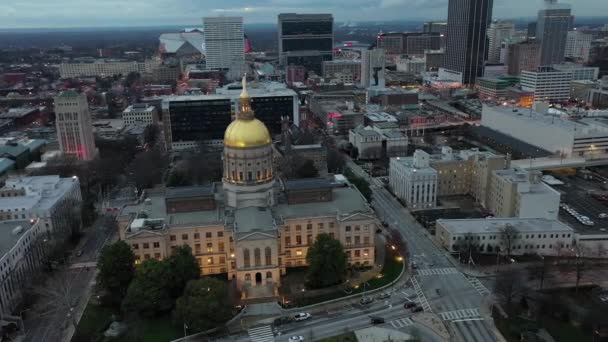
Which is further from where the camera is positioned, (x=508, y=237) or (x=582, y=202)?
(x=582, y=202)

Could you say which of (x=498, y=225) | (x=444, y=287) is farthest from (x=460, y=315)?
(x=498, y=225)

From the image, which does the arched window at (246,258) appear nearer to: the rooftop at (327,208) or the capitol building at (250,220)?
the capitol building at (250,220)

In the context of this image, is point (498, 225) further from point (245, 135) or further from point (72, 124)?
point (72, 124)

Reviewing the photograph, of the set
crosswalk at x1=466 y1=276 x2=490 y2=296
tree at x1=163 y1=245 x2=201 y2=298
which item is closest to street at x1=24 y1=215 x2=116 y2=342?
tree at x1=163 y1=245 x2=201 y2=298

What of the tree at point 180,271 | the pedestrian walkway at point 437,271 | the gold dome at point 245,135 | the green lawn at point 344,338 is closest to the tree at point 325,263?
the green lawn at point 344,338

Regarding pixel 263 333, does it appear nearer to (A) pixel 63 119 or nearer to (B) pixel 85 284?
(B) pixel 85 284

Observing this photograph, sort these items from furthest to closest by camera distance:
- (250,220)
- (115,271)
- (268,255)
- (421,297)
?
(250,220) < (268,255) < (115,271) < (421,297)
